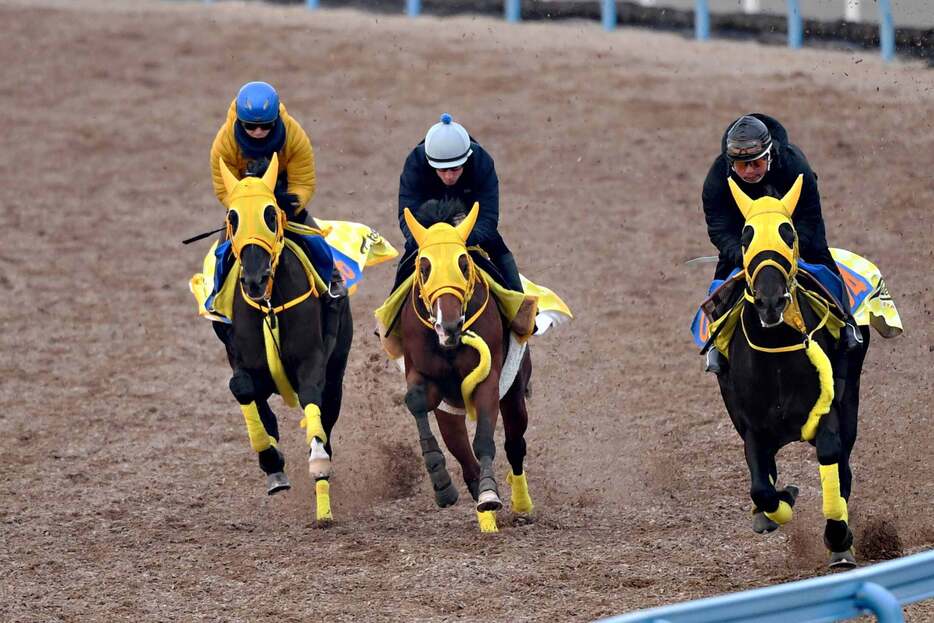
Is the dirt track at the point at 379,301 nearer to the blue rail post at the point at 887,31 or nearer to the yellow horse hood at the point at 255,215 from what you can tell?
the blue rail post at the point at 887,31

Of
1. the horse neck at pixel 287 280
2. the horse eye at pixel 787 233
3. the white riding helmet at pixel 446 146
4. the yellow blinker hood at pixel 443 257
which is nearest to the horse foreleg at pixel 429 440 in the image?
the yellow blinker hood at pixel 443 257

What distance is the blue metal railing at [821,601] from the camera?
5.46 metres

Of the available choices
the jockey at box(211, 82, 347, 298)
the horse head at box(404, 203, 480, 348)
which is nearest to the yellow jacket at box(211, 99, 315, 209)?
the jockey at box(211, 82, 347, 298)

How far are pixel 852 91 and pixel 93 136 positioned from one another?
10.2 metres

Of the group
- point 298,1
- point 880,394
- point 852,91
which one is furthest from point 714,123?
point 298,1

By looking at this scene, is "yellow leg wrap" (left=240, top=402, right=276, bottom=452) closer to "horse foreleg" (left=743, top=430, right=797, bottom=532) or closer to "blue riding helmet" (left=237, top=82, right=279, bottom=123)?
"blue riding helmet" (left=237, top=82, right=279, bottom=123)

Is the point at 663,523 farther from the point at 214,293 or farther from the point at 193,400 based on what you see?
the point at 193,400

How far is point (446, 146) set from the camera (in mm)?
9406

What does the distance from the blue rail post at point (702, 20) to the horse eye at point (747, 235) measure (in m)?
14.8

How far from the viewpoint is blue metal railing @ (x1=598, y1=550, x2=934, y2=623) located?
215 inches

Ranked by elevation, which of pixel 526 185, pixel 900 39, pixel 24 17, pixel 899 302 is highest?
pixel 24 17

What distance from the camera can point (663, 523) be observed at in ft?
31.8

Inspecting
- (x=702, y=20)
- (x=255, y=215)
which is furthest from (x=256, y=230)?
(x=702, y=20)

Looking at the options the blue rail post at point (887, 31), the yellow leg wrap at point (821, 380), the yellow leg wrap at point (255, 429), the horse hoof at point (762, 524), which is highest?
the blue rail post at point (887, 31)
